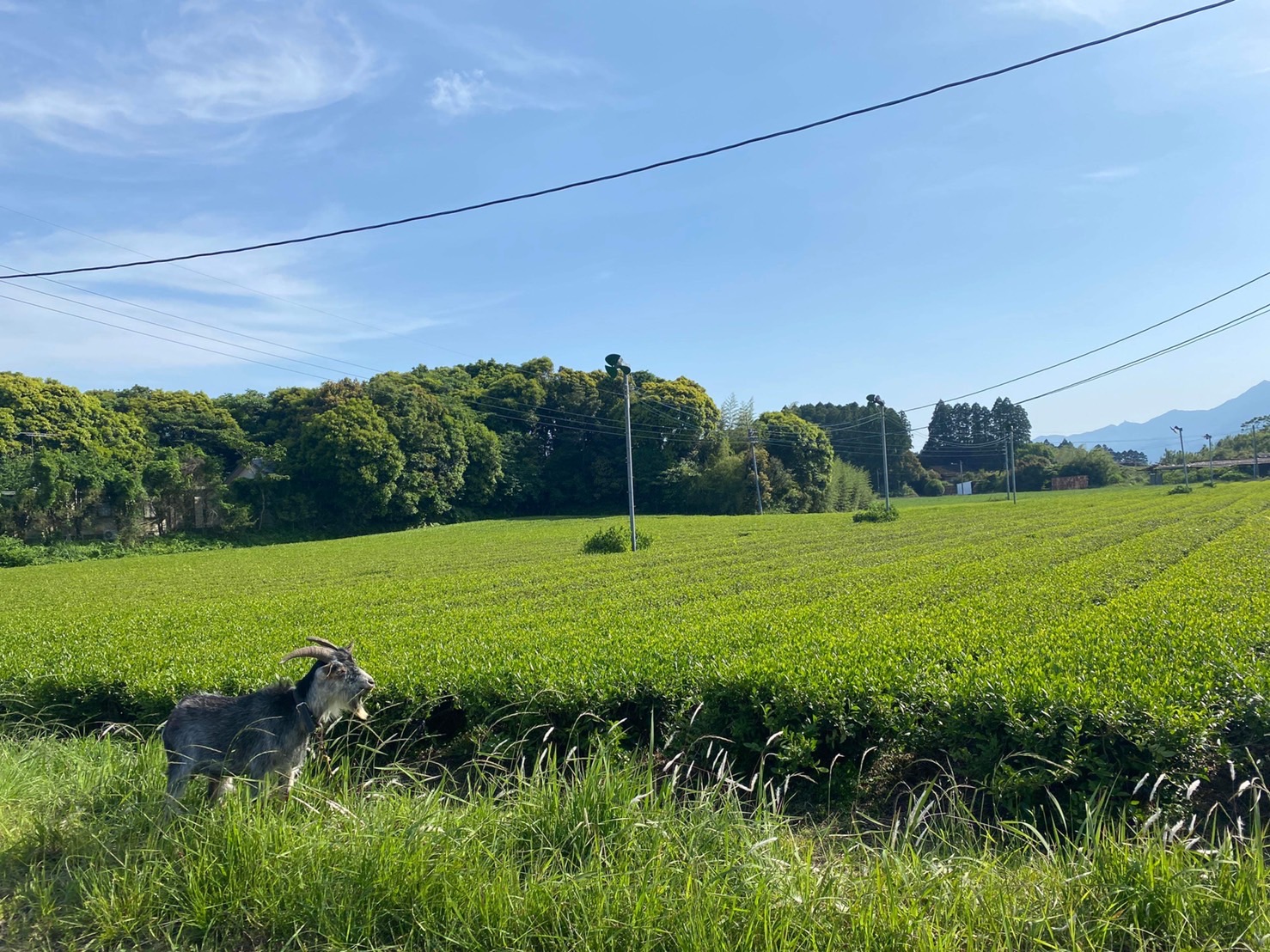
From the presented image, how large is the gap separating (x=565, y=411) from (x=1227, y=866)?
63792 millimetres

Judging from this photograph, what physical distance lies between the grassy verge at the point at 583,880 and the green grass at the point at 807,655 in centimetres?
58

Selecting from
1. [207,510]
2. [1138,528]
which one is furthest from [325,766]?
[207,510]

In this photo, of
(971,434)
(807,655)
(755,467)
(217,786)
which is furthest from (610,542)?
(971,434)

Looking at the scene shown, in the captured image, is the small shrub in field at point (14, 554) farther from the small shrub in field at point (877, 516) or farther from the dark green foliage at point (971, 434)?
the dark green foliage at point (971, 434)

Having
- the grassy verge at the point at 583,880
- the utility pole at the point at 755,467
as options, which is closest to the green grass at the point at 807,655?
the grassy verge at the point at 583,880

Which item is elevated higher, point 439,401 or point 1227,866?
point 439,401

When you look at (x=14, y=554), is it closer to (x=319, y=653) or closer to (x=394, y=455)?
(x=394, y=455)

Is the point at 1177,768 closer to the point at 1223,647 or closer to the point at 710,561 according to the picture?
the point at 1223,647

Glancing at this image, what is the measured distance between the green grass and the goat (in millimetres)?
1282

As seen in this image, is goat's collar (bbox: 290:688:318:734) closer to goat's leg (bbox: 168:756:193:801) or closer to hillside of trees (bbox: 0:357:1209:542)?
goat's leg (bbox: 168:756:193:801)

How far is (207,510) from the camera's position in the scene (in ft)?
147

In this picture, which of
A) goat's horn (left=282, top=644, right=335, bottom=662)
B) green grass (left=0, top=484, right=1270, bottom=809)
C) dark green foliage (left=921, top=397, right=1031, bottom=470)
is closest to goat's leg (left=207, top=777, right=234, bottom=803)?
goat's horn (left=282, top=644, right=335, bottom=662)

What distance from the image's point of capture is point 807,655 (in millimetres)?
6000

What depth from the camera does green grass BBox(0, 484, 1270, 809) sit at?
441 centimetres
